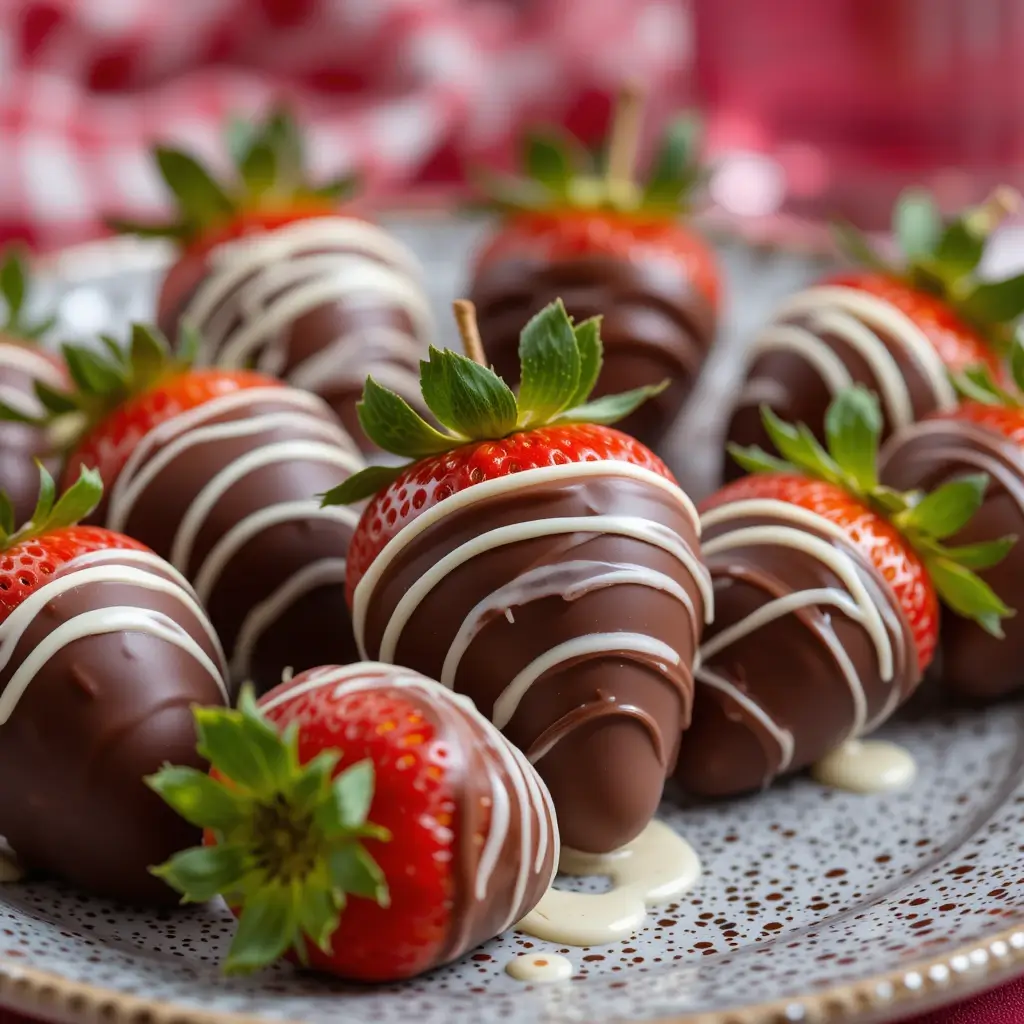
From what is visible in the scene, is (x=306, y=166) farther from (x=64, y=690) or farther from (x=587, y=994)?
(x=587, y=994)

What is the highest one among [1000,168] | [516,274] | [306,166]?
[1000,168]

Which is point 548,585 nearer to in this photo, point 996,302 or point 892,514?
point 892,514

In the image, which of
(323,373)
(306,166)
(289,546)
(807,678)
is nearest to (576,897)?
(807,678)

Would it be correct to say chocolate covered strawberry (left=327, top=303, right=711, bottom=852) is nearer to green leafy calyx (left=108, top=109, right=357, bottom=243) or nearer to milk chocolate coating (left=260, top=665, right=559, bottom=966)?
milk chocolate coating (left=260, top=665, right=559, bottom=966)

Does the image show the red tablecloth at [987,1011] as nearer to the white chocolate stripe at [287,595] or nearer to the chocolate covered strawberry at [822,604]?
the chocolate covered strawberry at [822,604]

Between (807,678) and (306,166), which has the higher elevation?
(306,166)

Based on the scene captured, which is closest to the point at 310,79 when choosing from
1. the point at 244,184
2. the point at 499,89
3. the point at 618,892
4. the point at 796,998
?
the point at 499,89

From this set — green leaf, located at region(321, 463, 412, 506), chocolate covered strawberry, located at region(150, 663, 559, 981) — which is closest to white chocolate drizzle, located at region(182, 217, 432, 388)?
green leaf, located at region(321, 463, 412, 506)
